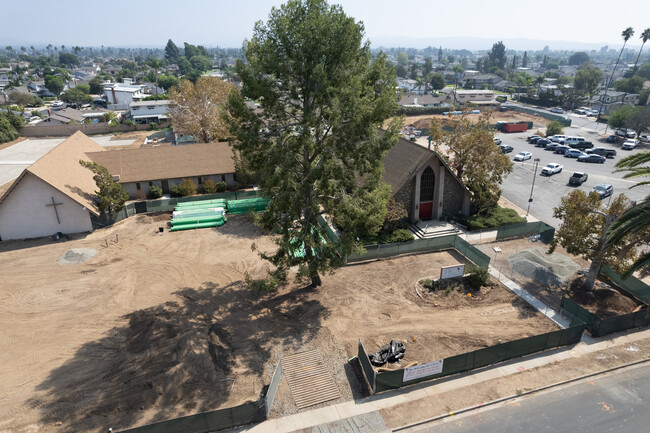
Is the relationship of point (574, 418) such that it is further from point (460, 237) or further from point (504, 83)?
point (504, 83)

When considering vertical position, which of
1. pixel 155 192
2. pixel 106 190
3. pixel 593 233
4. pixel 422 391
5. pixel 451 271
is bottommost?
pixel 422 391

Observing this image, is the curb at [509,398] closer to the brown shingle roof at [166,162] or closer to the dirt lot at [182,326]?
the dirt lot at [182,326]

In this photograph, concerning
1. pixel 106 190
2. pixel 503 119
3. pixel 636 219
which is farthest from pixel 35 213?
pixel 503 119

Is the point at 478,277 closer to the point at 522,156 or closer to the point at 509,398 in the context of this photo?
the point at 509,398

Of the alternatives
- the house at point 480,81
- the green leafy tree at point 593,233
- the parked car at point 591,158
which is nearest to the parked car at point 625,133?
the parked car at point 591,158

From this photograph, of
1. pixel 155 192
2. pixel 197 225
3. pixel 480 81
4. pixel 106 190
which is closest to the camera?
pixel 106 190

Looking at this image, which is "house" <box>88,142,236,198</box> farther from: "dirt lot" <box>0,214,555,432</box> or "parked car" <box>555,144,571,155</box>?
"parked car" <box>555,144,571,155</box>

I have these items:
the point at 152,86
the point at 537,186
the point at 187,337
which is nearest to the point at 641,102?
the point at 537,186
